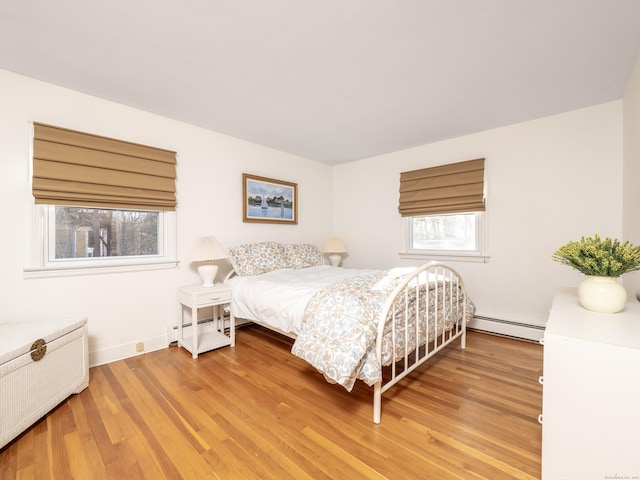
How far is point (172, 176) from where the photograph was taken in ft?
8.93

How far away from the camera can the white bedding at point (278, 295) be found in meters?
2.13

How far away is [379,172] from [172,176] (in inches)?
104

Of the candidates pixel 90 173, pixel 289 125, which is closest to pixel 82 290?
pixel 90 173

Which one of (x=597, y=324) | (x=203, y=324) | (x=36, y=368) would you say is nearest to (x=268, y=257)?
(x=203, y=324)

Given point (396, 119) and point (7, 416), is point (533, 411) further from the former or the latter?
point (7, 416)

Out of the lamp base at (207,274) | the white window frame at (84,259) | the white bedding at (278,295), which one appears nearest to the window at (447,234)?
the white bedding at (278,295)

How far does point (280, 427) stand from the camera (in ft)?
5.28

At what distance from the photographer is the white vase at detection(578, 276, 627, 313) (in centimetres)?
124

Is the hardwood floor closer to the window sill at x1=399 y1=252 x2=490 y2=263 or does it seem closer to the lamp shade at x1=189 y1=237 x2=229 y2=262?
the lamp shade at x1=189 y1=237 x2=229 y2=262

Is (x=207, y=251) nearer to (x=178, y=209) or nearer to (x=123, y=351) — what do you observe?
(x=178, y=209)

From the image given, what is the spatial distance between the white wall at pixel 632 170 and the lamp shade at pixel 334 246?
2.75 metres

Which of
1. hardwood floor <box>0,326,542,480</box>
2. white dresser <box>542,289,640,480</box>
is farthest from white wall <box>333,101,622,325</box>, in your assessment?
white dresser <box>542,289,640,480</box>

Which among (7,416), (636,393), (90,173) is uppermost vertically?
(90,173)

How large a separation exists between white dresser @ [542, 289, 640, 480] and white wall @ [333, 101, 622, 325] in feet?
6.37
